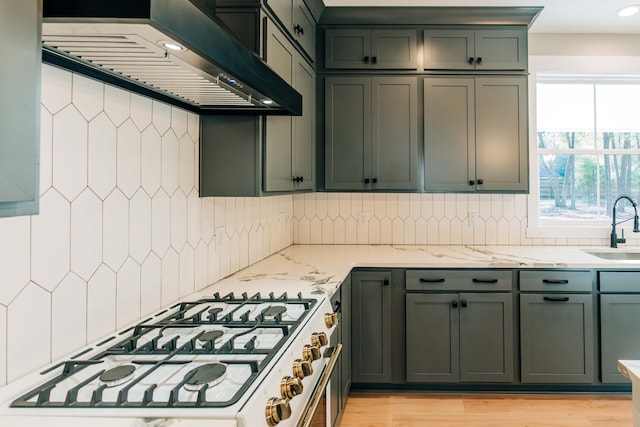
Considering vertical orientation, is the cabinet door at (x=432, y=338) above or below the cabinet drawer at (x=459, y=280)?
below

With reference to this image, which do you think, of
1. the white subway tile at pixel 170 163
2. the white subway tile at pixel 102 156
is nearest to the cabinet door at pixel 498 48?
the white subway tile at pixel 170 163

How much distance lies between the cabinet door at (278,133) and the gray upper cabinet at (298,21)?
0.29ft

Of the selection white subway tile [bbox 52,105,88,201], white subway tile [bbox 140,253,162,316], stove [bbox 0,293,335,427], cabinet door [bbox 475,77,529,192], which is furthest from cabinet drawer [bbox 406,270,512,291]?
white subway tile [bbox 52,105,88,201]

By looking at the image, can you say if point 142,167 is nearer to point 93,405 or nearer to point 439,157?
point 93,405

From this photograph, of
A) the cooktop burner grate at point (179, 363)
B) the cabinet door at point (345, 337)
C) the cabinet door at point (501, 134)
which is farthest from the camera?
the cabinet door at point (501, 134)

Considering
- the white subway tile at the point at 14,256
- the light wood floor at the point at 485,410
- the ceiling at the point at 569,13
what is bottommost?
the light wood floor at the point at 485,410

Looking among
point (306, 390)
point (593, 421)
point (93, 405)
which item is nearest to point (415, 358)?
point (593, 421)

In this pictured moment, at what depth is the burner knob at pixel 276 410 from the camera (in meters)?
0.97

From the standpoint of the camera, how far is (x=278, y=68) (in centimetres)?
221

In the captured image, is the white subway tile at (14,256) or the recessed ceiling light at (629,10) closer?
the white subway tile at (14,256)

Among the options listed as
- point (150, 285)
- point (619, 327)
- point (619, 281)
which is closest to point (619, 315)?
point (619, 327)

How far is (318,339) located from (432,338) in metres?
1.57

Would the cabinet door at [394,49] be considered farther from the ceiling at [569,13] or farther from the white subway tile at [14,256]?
the white subway tile at [14,256]

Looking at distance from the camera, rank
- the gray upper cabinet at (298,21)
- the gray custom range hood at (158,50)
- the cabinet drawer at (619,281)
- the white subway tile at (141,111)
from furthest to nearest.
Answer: the cabinet drawer at (619,281), the gray upper cabinet at (298,21), the white subway tile at (141,111), the gray custom range hood at (158,50)
